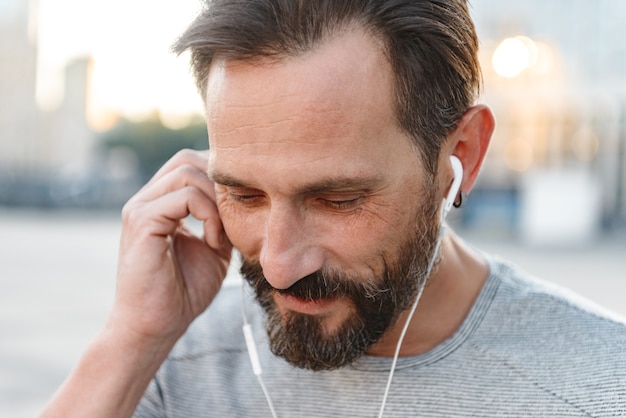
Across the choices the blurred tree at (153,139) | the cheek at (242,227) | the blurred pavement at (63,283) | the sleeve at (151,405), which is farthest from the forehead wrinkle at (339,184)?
the blurred tree at (153,139)

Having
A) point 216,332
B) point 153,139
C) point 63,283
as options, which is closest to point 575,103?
point 63,283

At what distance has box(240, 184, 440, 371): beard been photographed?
71.4 inches

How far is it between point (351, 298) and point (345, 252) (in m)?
0.10

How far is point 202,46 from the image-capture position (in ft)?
6.17

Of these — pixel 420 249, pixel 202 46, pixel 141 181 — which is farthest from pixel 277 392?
pixel 141 181

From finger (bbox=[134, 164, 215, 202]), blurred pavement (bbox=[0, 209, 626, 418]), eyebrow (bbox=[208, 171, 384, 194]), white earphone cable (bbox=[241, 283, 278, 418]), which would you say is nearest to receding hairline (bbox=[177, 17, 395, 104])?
eyebrow (bbox=[208, 171, 384, 194])

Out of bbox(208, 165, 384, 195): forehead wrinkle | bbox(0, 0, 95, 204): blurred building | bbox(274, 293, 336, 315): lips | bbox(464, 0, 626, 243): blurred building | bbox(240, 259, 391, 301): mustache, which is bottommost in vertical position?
bbox(0, 0, 95, 204): blurred building

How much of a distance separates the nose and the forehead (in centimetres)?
11

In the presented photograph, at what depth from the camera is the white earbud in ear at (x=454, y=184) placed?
1.98 metres

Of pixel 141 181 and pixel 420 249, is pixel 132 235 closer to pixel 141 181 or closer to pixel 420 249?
pixel 420 249

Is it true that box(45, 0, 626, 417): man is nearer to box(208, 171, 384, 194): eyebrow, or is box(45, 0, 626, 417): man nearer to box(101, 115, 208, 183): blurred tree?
box(208, 171, 384, 194): eyebrow

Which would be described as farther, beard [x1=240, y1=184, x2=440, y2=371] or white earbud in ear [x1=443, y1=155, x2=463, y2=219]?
white earbud in ear [x1=443, y1=155, x2=463, y2=219]

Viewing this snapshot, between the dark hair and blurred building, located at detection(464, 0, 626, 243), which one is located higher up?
the dark hair

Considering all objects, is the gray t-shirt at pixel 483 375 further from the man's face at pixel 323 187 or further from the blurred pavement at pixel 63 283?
the blurred pavement at pixel 63 283
